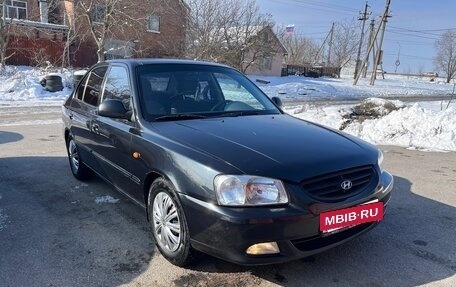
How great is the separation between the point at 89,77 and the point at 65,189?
1426 mm

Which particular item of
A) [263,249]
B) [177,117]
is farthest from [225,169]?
[177,117]

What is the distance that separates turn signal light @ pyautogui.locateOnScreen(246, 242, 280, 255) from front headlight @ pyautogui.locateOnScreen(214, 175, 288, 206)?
0.27 m

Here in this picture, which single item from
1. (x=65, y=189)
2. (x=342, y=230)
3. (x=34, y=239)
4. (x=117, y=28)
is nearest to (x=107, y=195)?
(x=65, y=189)

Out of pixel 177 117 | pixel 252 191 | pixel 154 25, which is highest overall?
pixel 154 25

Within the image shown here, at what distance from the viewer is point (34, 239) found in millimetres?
3479

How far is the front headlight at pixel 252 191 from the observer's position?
255 centimetres

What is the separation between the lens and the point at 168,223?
3.06m

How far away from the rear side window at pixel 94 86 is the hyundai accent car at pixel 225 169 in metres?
0.22

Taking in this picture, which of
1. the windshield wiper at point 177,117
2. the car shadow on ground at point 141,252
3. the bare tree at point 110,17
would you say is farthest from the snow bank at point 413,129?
the bare tree at point 110,17

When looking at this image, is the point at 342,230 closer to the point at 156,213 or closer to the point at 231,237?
the point at 231,237

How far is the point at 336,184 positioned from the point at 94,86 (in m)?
3.18

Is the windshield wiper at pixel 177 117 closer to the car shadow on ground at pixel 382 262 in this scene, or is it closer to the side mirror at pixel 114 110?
the side mirror at pixel 114 110

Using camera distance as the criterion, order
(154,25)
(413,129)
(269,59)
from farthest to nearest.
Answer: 1. (269,59)
2. (154,25)
3. (413,129)

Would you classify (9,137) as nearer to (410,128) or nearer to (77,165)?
(77,165)
